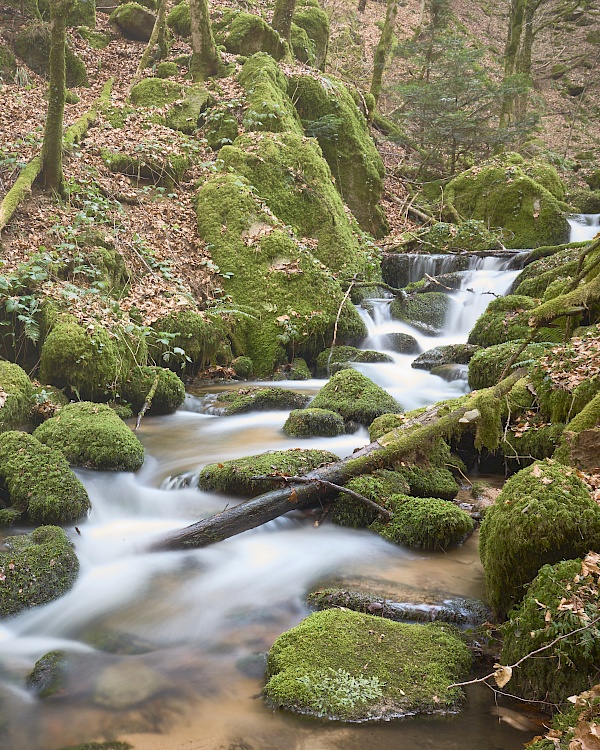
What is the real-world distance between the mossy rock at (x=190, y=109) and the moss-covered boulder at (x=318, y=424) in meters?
8.47

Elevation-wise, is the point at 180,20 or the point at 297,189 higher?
the point at 180,20

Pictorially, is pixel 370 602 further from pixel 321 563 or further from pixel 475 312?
pixel 475 312

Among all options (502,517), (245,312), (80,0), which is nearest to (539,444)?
(502,517)

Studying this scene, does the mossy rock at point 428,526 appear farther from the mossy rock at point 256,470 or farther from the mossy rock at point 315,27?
the mossy rock at point 315,27

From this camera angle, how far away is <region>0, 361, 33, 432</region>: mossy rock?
249 inches

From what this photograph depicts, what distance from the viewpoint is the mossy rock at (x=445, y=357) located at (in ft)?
31.3

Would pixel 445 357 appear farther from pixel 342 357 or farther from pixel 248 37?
pixel 248 37

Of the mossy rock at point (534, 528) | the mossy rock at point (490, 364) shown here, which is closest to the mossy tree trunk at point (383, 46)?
the mossy rock at point (490, 364)

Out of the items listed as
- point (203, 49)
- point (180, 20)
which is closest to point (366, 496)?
point (203, 49)

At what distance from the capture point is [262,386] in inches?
358

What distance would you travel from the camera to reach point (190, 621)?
13.9 ft

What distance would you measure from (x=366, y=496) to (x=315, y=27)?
711 inches

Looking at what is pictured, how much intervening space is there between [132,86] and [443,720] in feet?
47.5

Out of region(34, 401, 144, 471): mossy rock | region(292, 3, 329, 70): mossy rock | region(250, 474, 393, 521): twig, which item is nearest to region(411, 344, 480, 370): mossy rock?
region(250, 474, 393, 521): twig
